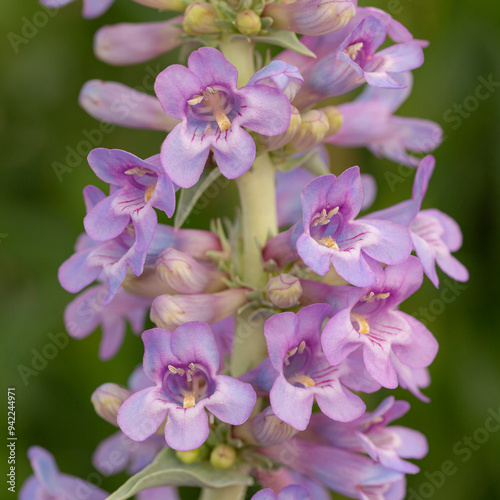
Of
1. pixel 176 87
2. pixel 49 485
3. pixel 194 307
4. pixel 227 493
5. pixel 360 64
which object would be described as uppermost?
pixel 360 64

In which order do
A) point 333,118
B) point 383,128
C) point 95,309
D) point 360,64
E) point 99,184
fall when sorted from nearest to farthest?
point 360,64
point 333,118
point 95,309
point 383,128
point 99,184

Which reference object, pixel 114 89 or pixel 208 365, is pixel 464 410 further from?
Answer: pixel 114 89

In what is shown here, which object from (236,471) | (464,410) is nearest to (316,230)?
(236,471)

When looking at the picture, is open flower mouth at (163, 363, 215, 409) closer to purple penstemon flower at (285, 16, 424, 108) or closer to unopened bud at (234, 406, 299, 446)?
unopened bud at (234, 406, 299, 446)

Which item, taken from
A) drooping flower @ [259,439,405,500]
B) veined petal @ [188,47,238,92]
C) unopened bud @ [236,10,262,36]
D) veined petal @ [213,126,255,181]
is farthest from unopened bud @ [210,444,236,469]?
unopened bud @ [236,10,262,36]

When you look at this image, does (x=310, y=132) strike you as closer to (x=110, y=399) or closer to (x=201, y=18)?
(x=201, y=18)

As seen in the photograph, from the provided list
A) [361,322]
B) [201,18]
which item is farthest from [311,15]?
[361,322]
